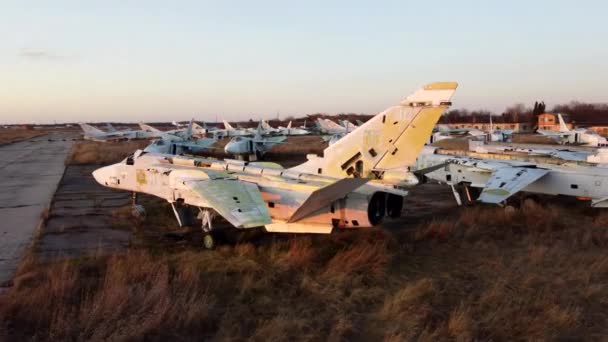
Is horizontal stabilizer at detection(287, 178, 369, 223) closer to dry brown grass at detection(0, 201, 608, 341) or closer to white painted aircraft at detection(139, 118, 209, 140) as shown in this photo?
dry brown grass at detection(0, 201, 608, 341)

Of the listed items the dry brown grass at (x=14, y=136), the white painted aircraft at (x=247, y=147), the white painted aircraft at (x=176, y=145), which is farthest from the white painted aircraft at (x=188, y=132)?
the dry brown grass at (x=14, y=136)

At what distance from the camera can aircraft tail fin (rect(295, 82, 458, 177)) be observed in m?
10.3

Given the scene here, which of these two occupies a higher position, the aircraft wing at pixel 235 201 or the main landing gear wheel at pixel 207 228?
the aircraft wing at pixel 235 201

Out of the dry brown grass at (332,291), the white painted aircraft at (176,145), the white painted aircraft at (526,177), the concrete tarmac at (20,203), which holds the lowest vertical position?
the dry brown grass at (332,291)

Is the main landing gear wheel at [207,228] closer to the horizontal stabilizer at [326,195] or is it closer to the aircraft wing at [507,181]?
the horizontal stabilizer at [326,195]

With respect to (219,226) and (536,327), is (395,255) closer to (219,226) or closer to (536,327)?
(536,327)

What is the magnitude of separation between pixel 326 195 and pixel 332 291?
2.09 metres

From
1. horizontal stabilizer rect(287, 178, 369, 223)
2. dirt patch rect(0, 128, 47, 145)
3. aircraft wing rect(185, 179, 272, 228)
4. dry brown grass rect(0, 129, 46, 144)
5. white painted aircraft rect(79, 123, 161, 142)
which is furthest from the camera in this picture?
dry brown grass rect(0, 129, 46, 144)

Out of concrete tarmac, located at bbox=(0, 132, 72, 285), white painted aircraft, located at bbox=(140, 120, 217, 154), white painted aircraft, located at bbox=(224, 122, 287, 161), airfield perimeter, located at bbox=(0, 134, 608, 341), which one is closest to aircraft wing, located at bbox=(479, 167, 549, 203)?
airfield perimeter, located at bbox=(0, 134, 608, 341)

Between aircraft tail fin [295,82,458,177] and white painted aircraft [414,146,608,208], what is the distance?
2.18m

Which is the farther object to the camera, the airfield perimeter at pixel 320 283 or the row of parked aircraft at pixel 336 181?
the row of parked aircraft at pixel 336 181

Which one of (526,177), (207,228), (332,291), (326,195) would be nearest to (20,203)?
(207,228)

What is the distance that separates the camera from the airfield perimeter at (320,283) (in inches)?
264

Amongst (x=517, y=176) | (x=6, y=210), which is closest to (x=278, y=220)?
(x=517, y=176)
